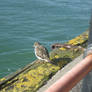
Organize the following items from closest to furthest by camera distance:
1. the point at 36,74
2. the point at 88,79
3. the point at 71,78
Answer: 1. the point at 71,78
2. the point at 88,79
3. the point at 36,74

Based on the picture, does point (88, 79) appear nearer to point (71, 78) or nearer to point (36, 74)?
point (71, 78)

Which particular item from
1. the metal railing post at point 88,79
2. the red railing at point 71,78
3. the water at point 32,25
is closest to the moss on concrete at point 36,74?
the metal railing post at point 88,79

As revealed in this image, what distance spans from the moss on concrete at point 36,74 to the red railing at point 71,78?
1580mm

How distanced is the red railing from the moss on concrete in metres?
Answer: 1.58

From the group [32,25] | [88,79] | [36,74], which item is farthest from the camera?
[32,25]

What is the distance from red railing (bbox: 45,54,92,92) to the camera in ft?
5.61

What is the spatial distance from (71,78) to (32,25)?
11908 millimetres

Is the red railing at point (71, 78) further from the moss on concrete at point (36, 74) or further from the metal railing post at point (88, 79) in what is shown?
the moss on concrete at point (36, 74)

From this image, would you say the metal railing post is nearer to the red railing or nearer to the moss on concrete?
the red railing

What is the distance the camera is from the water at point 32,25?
9.77m

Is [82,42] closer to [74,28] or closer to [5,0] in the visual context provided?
[74,28]

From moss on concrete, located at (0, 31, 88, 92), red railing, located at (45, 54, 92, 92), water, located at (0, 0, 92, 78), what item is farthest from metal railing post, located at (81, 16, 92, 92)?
water, located at (0, 0, 92, 78)

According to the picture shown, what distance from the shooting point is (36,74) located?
154 inches

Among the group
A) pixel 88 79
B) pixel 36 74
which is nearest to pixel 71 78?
pixel 88 79
